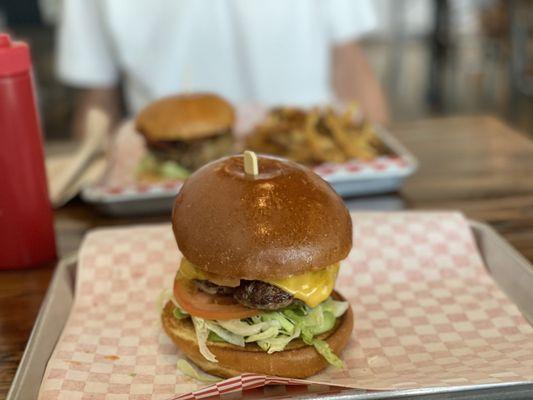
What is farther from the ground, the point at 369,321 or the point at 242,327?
the point at 242,327

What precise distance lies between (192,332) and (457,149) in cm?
132

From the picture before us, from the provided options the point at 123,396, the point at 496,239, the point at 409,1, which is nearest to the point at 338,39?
the point at 496,239

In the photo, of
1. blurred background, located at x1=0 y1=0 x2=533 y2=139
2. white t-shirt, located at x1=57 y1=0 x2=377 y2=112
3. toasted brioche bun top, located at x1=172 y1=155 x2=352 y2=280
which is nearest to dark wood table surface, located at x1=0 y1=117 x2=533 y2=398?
toasted brioche bun top, located at x1=172 y1=155 x2=352 y2=280

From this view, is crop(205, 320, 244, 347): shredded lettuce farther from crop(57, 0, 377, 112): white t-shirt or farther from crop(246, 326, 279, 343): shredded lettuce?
crop(57, 0, 377, 112): white t-shirt

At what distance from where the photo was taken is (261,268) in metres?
1.11

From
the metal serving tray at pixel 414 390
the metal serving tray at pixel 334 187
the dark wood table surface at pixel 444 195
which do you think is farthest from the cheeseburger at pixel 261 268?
the metal serving tray at pixel 334 187

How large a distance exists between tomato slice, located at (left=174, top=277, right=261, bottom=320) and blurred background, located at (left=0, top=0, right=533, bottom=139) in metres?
4.29

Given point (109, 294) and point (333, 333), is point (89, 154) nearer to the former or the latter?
point (109, 294)

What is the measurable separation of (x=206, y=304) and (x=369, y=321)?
0.34 meters

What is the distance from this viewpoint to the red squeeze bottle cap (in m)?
1.42

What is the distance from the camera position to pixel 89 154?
2041 mm

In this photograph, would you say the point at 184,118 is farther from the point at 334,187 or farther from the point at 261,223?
the point at 261,223

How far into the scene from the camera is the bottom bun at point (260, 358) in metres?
1.14

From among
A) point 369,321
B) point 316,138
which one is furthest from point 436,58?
point 369,321
